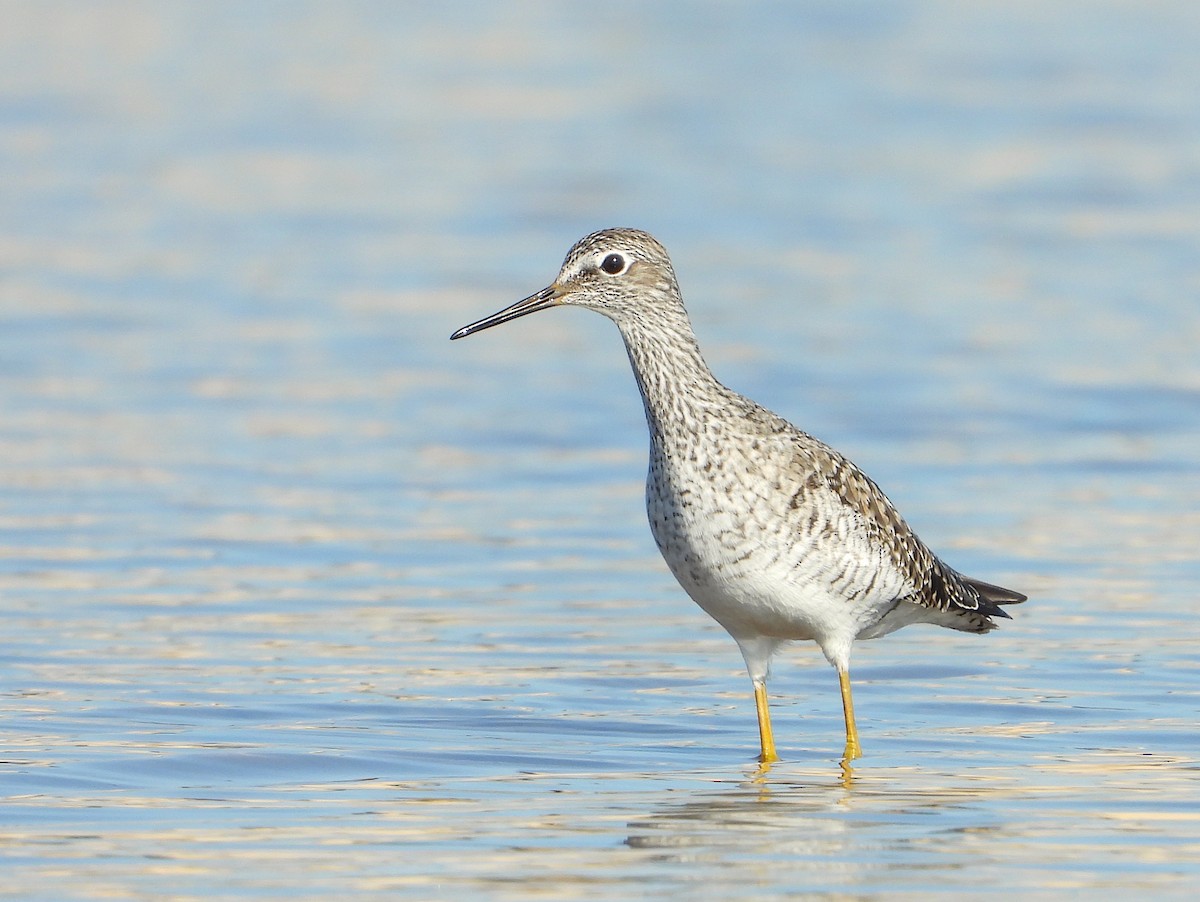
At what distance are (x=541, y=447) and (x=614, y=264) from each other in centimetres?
587

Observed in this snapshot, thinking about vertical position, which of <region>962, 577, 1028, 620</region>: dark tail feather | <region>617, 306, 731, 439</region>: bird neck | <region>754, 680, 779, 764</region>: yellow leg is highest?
<region>617, 306, 731, 439</region>: bird neck

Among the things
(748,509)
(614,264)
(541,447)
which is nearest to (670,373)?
(614,264)

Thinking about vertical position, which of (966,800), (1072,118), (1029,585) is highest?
(1072,118)

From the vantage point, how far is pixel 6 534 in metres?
12.9

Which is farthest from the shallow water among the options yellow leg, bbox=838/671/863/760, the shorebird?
the shorebird

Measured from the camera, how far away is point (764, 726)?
376 inches

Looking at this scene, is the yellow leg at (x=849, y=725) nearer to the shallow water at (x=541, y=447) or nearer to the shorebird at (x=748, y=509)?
the shorebird at (x=748, y=509)

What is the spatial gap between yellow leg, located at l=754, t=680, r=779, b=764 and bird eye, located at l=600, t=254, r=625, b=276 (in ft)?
6.05

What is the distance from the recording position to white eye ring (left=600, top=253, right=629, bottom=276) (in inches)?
382

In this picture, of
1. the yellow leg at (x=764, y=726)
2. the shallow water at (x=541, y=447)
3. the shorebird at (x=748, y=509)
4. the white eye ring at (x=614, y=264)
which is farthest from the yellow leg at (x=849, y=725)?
the white eye ring at (x=614, y=264)

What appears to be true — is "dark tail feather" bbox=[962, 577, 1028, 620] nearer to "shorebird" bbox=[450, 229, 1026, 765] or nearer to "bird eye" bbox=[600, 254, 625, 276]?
"shorebird" bbox=[450, 229, 1026, 765]

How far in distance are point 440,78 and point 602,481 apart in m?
15.8

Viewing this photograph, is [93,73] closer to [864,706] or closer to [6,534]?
[6,534]

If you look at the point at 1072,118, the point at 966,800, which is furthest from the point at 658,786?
the point at 1072,118
